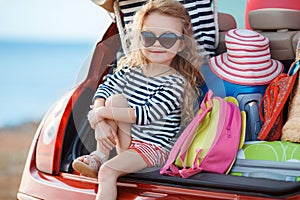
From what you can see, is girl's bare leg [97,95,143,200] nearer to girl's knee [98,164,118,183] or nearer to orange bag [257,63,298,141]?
girl's knee [98,164,118,183]

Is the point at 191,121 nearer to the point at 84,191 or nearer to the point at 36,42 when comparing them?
the point at 84,191

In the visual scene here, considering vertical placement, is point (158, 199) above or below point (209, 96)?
below

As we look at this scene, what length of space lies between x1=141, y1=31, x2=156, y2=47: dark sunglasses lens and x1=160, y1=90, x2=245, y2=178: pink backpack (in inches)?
9.2

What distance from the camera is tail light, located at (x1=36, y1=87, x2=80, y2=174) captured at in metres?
2.41

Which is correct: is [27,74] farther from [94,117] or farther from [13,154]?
[94,117]

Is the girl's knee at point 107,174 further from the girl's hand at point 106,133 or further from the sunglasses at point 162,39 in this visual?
the sunglasses at point 162,39

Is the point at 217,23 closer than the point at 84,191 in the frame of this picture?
No

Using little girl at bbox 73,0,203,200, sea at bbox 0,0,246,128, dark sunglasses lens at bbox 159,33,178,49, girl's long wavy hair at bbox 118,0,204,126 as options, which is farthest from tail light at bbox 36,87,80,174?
sea at bbox 0,0,246,128

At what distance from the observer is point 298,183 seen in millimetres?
1877

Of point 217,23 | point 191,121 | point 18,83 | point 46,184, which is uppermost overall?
point 217,23

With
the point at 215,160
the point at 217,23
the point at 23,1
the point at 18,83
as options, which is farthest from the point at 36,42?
the point at 215,160

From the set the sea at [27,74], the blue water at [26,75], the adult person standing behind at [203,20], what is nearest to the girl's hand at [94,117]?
the adult person standing behind at [203,20]

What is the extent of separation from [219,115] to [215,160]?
0.15 m

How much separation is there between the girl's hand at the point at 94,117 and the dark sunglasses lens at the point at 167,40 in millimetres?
291
